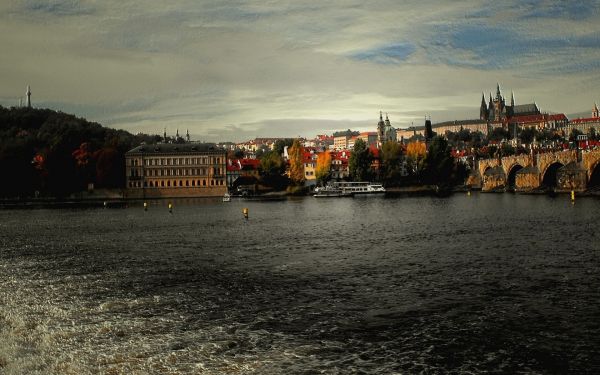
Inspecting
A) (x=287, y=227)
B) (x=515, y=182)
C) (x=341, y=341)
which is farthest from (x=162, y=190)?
(x=341, y=341)

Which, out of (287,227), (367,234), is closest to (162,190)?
(287,227)

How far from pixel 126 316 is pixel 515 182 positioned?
12274cm

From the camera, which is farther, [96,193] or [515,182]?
[96,193]

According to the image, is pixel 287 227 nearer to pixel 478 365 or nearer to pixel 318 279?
pixel 318 279

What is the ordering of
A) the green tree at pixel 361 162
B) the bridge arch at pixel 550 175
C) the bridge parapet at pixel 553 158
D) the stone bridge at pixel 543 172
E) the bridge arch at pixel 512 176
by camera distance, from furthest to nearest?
1. the green tree at pixel 361 162
2. the bridge arch at pixel 512 176
3. the bridge arch at pixel 550 175
4. the bridge parapet at pixel 553 158
5. the stone bridge at pixel 543 172

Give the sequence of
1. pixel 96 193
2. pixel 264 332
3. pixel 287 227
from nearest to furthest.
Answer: pixel 264 332 < pixel 287 227 < pixel 96 193

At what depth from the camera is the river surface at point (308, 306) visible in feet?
50.5

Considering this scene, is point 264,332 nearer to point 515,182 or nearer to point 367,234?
point 367,234

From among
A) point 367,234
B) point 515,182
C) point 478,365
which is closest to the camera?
point 478,365

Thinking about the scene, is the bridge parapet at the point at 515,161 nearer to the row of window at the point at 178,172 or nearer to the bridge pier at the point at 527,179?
the bridge pier at the point at 527,179

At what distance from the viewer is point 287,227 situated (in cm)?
5434

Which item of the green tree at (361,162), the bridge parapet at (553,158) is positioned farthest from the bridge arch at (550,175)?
the green tree at (361,162)

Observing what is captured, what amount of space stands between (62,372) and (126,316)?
551cm

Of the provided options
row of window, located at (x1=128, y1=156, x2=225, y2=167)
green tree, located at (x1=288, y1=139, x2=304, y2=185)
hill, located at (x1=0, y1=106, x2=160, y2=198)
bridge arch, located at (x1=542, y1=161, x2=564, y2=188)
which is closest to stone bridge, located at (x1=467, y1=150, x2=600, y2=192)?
bridge arch, located at (x1=542, y1=161, x2=564, y2=188)
